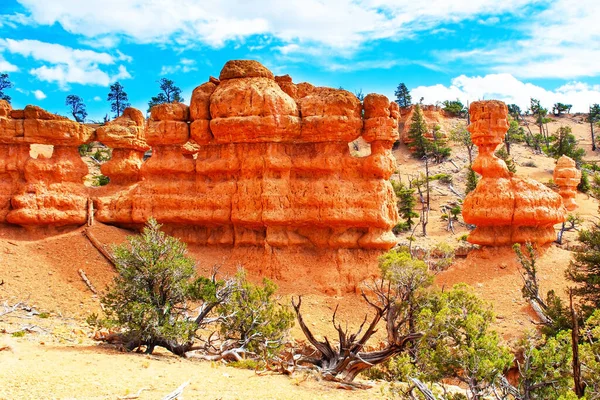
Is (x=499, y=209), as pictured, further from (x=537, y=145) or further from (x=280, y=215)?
(x=537, y=145)

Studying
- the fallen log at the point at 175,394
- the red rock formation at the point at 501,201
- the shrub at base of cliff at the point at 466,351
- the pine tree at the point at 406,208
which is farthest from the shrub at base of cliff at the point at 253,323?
the pine tree at the point at 406,208

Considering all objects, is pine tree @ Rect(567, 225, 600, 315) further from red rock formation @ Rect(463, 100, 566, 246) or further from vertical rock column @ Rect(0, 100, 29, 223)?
vertical rock column @ Rect(0, 100, 29, 223)

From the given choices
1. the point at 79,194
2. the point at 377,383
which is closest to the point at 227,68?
the point at 79,194

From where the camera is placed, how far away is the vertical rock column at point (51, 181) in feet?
72.1

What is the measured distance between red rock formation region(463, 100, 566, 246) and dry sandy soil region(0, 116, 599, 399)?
0.78m

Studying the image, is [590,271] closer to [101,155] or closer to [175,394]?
[175,394]

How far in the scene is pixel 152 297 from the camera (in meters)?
13.6

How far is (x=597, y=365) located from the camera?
8.85 m

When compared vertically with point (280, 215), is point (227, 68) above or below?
above

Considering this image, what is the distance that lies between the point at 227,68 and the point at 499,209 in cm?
1241

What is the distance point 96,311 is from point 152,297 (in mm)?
5960

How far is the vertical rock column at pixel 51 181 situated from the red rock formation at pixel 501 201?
1656 centimetres

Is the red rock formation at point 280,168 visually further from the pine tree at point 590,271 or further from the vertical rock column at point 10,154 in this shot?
the pine tree at point 590,271

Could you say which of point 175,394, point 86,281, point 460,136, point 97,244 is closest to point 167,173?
point 97,244
